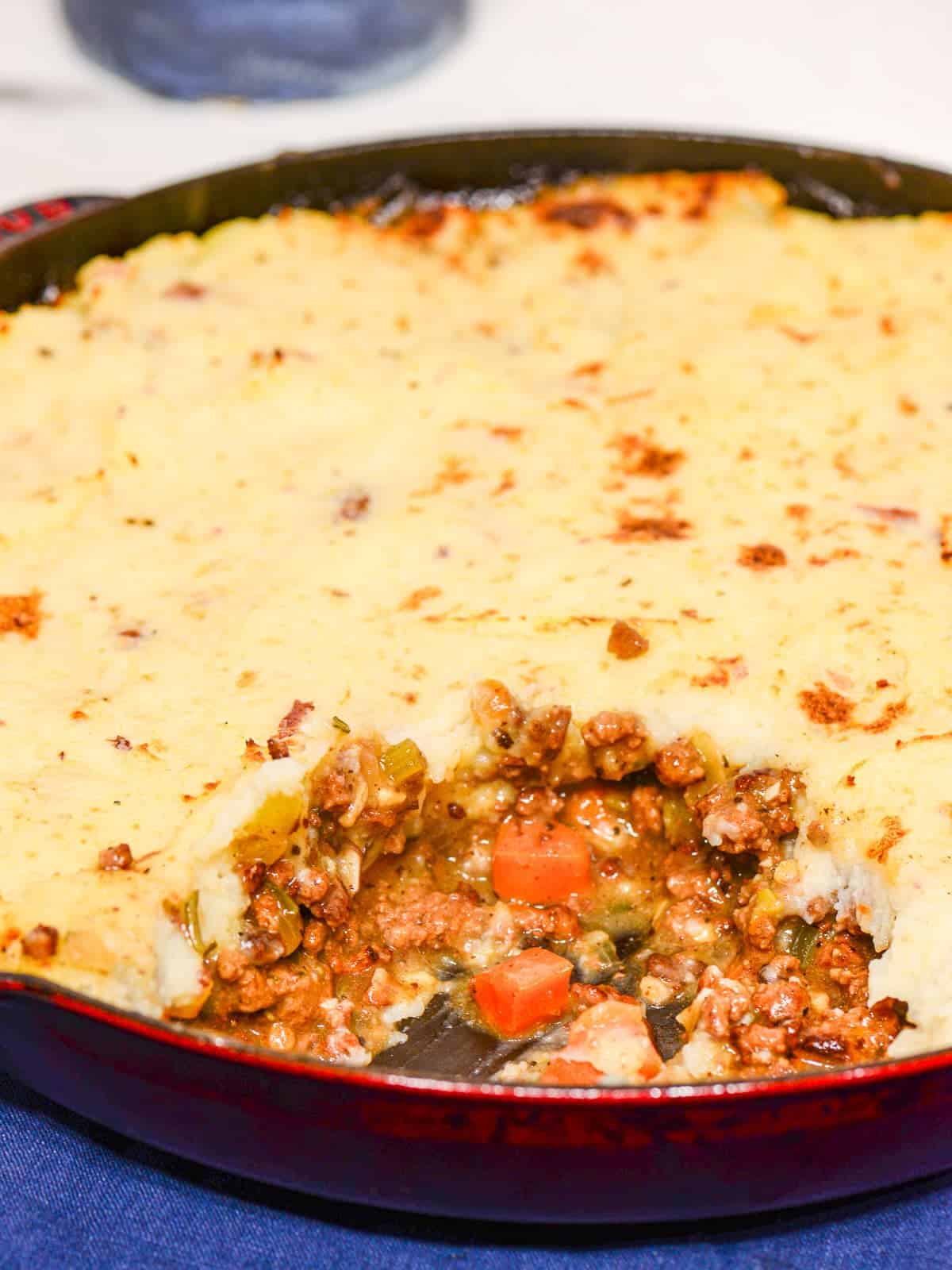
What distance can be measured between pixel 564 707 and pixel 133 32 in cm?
419

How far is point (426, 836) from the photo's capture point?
112 inches

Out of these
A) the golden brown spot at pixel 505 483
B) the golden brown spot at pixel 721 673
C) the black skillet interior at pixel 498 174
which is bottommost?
the golden brown spot at pixel 721 673

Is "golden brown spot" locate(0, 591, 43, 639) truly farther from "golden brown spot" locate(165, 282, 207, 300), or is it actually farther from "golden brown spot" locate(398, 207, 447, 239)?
"golden brown spot" locate(398, 207, 447, 239)

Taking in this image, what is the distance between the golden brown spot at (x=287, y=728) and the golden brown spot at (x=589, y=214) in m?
1.87

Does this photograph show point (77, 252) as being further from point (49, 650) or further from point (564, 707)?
point (564, 707)

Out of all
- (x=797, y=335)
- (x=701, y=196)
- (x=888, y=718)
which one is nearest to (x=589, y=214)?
(x=701, y=196)

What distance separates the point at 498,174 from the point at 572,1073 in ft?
8.73

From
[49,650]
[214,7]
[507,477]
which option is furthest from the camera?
[214,7]

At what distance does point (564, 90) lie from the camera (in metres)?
6.05

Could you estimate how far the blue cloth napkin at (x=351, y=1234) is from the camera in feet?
7.25


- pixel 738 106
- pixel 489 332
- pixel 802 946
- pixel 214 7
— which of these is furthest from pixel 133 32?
pixel 802 946

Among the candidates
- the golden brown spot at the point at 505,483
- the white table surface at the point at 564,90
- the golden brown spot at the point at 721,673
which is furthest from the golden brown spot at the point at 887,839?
the white table surface at the point at 564,90

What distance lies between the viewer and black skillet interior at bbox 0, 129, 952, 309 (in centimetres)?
393

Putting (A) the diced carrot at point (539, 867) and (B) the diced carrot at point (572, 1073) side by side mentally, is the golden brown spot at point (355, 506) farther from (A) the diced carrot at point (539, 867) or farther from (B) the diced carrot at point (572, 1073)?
(B) the diced carrot at point (572, 1073)
